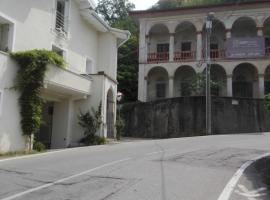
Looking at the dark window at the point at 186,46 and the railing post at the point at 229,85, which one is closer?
the railing post at the point at 229,85

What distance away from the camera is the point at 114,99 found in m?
24.3

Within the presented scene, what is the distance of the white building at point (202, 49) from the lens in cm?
3131

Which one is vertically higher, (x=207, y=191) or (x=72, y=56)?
(x=72, y=56)

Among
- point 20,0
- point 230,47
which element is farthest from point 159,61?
point 20,0

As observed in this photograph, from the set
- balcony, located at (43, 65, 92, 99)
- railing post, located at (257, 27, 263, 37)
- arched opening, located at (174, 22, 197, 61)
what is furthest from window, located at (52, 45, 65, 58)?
railing post, located at (257, 27, 263, 37)

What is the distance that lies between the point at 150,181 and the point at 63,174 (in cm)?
233

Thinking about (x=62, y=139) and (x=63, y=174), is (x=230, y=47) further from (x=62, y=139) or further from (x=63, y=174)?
(x=63, y=174)

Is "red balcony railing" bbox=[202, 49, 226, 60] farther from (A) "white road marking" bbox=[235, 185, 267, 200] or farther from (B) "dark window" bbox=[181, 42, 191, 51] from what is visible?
(A) "white road marking" bbox=[235, 185, 267, 200]

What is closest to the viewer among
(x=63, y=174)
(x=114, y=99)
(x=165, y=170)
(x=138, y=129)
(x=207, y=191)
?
(x=207, y=191)

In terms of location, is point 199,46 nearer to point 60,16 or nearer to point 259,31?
point 259,31

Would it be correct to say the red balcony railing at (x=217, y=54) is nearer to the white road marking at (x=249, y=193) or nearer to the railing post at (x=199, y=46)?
the railing post at (x=199, y=46)

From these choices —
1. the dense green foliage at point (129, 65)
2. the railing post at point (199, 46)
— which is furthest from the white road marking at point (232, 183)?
the dense green foliage at point (129, 65)

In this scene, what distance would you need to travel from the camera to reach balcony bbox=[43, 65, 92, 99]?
1712 cm

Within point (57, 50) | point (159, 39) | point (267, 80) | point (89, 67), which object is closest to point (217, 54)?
point (267, 80)
